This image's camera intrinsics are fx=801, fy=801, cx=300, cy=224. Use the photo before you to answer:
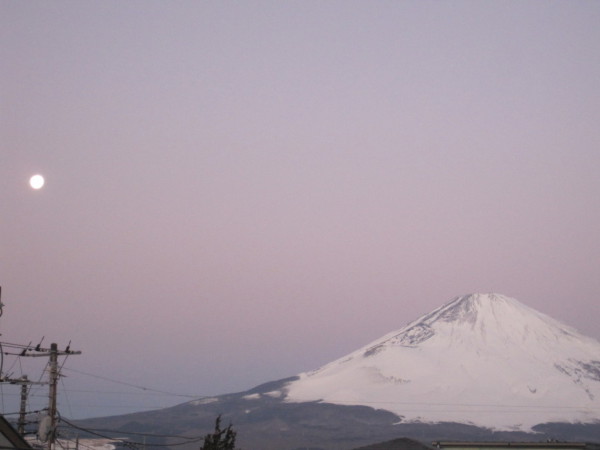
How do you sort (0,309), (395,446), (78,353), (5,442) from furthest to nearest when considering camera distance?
(395,446) → (78,353) → (0,309) → (5,442)

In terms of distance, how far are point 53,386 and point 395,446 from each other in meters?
20.7

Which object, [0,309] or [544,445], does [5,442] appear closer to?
[0,309]

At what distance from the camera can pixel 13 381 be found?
38094 mm

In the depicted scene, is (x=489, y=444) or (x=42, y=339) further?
(x=489, y=444)

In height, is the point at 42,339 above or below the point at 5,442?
above

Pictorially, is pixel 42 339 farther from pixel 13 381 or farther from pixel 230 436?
pixel 230 436

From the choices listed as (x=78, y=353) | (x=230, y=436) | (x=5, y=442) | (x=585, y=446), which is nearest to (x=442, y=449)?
(x=585, y=446)

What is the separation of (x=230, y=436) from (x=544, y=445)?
25056mm

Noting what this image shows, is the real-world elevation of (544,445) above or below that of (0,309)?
below

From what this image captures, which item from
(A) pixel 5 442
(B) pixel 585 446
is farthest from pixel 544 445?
(A) pixel 5 442

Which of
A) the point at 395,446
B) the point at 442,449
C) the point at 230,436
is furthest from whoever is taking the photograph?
the point at 442,449

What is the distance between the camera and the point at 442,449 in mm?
50375

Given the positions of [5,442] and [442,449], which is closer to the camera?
[5,442]

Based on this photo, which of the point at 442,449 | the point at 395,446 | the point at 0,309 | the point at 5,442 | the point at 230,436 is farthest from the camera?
the point at 442,449
